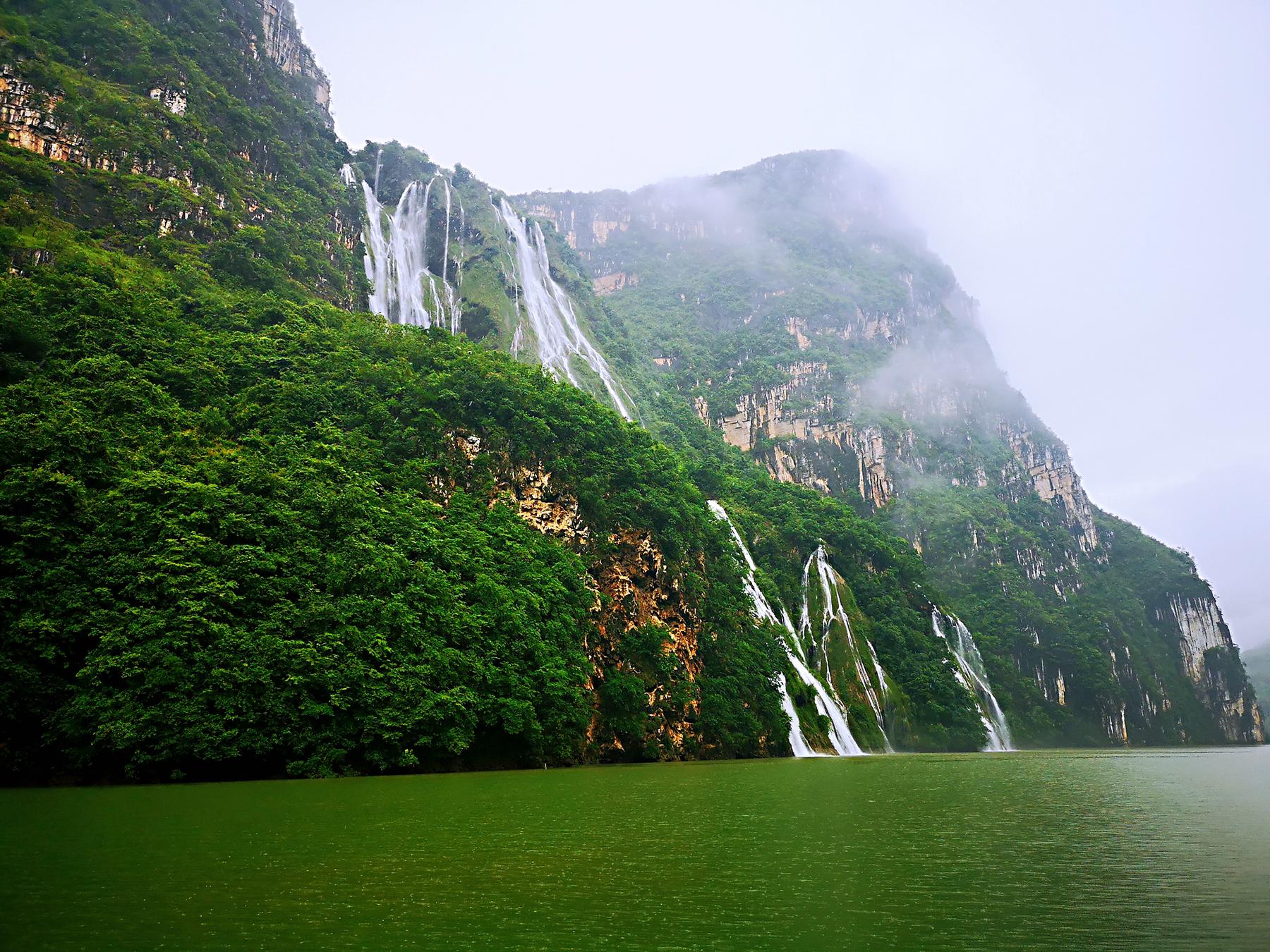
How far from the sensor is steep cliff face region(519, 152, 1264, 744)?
9056 cm

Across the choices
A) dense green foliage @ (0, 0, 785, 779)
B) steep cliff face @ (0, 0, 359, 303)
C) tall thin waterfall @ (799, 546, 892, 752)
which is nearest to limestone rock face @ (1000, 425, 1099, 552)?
tall thin waterfall @ (799, 546, 892, 752)

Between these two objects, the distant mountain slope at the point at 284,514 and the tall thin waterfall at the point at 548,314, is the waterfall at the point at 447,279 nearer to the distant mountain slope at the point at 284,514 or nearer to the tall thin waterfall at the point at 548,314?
the tall thin waterfall at the point at 548,314

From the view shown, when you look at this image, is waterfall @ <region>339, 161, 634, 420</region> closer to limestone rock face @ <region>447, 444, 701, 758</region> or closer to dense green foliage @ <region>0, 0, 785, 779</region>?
dense green foliage @ <region>0, 0, 785, 779</region>

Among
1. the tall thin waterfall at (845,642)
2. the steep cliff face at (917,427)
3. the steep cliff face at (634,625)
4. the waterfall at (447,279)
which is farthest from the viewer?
the steep cliff face at (917,427)

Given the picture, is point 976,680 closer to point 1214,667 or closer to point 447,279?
point 447,279

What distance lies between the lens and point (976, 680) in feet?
217

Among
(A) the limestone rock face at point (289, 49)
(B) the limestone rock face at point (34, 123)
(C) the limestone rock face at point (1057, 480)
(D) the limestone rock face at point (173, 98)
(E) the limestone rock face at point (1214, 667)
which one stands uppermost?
(A) the limestone rock face at point (289, 49)

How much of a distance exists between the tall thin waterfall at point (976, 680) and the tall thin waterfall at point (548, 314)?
112ft

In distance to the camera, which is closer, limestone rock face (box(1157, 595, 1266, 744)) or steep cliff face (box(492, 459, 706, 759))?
steep cliff face (box(492, 459, 706, 759))

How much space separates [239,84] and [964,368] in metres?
131

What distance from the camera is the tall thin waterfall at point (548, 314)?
73.8 metres

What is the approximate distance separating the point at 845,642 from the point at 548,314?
44757mm

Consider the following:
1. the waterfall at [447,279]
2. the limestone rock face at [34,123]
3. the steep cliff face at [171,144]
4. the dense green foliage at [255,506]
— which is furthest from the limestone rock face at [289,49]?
the limestone rock face at [34,123]

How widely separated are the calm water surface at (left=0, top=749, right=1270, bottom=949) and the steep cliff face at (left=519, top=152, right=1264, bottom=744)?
239 ft
